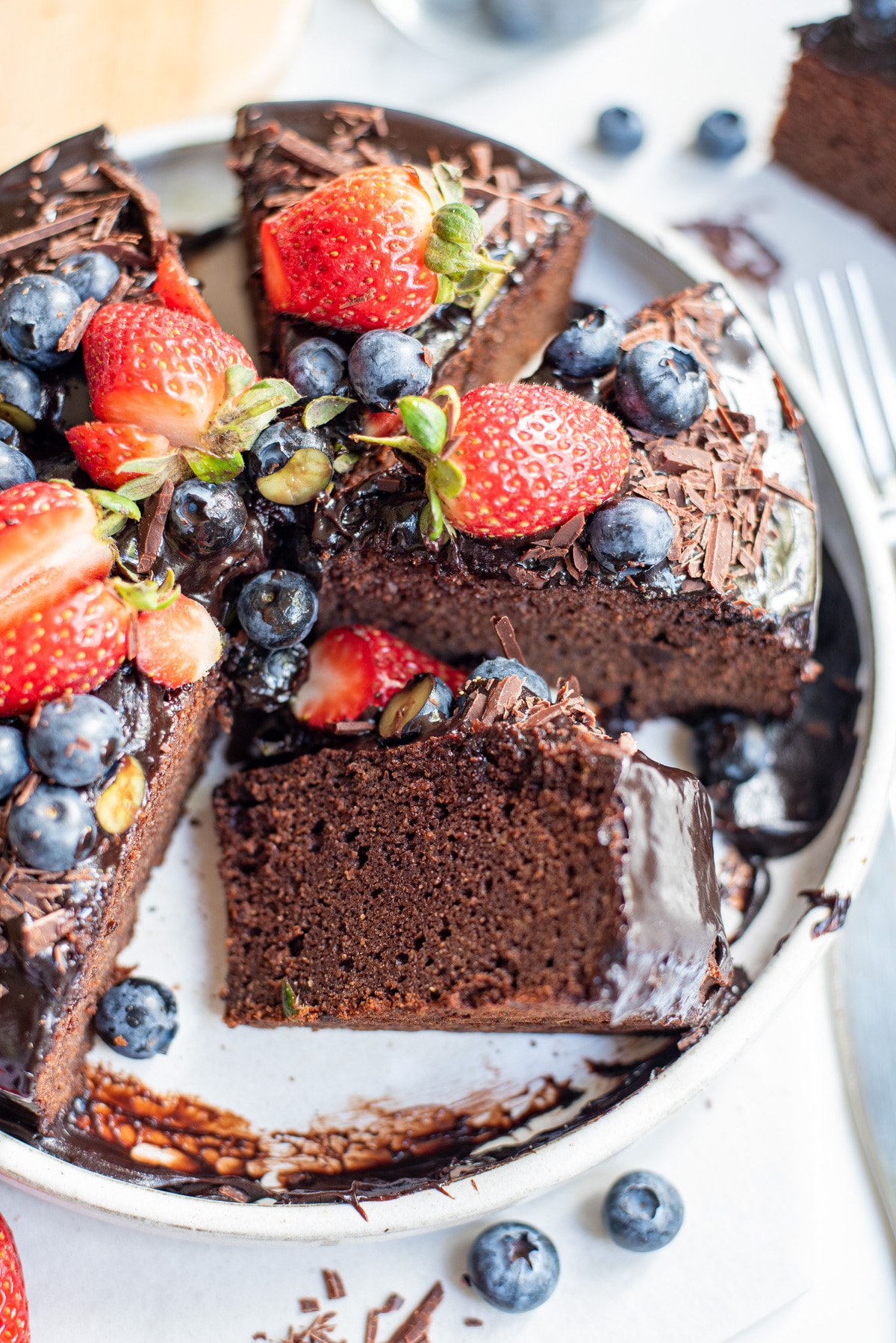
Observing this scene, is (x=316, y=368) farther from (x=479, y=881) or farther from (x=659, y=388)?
(x=479, y=881)

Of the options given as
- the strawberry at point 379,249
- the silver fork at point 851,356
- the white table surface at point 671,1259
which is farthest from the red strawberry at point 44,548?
the silver fork at point 851,356

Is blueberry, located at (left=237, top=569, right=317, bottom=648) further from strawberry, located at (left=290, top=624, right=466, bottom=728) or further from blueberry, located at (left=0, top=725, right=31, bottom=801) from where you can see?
blueberry, located at (left=0, top=725, right=31, bottom=801)

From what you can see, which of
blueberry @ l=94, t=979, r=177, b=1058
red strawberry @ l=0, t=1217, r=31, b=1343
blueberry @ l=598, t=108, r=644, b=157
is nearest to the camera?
red strawberry @ l=0, t=1217, r=31, b=1343

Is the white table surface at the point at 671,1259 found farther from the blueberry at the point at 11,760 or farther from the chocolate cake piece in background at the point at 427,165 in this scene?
the chocolate cake piece in background at the point at 427,165

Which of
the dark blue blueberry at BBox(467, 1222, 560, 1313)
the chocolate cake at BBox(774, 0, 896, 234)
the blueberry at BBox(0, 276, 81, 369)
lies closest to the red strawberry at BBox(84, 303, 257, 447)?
the blueberry at BBox(0, 276, 81, 369)

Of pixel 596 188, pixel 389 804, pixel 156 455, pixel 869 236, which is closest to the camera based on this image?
pixel 156 455

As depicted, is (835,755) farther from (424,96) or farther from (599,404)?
(424,96)

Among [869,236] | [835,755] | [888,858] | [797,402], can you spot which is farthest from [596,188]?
[888,858]
